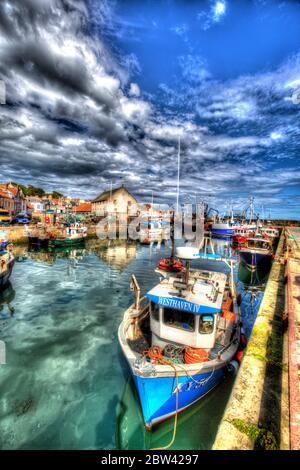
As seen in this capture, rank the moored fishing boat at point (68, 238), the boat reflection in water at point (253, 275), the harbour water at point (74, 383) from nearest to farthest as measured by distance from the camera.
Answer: the harbour water at point (74, 383) < the boat reflection in water at point (253, 275) < the moored fishing boat at point (68, 238)

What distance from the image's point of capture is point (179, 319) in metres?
7.41

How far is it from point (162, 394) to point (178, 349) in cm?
154

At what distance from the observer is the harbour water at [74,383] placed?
6.29 m

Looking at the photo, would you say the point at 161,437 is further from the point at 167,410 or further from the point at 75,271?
the point at 75,271

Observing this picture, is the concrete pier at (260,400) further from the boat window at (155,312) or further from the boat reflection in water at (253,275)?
the boat reflection in water at (253,275)

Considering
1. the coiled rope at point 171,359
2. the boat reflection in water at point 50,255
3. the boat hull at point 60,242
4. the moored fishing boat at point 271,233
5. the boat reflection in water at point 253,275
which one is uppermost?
the moored fishing boat at point 271,233

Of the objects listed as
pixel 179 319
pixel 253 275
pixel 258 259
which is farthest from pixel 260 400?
pixel 258 259

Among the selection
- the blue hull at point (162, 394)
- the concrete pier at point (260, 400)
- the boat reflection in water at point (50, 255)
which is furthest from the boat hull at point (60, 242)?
the concrete pier at point (260, 400)

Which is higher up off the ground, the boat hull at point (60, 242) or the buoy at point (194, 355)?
the boat hull at point (60, 242)
